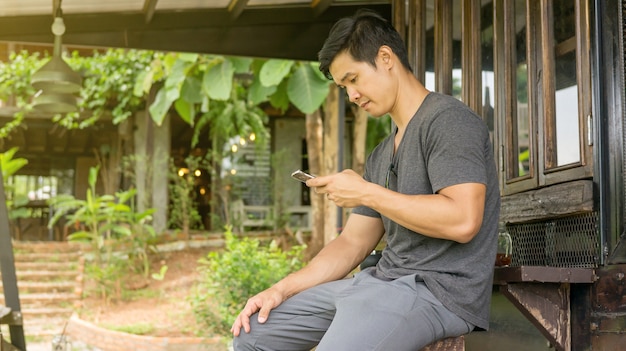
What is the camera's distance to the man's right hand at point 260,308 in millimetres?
2570

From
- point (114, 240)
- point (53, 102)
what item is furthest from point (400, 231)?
point (114, 240)

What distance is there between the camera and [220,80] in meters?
9.70

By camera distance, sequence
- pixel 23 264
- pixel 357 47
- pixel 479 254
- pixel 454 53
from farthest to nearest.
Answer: pixel 23 264
pixel 454 53
pixel 357 47
pixel 479 254

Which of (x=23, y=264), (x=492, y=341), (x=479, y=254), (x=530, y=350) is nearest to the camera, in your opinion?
(x=479, y=254)

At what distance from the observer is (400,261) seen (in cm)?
246

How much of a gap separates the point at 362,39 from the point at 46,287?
1158cm

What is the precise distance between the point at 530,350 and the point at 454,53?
174 cm

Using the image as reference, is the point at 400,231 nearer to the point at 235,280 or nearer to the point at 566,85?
the point at 566,85

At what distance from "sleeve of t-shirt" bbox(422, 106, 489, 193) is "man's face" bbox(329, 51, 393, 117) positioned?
0.24 metres

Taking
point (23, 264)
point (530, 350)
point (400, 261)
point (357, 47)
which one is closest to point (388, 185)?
point (400, 261)

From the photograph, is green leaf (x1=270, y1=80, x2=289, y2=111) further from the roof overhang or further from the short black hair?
the short black hair

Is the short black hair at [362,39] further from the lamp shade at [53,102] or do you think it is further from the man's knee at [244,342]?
the lamp shade at [53,102]

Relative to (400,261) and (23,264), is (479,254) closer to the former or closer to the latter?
(400,261)

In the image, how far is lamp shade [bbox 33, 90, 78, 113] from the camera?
6797 millimetres
